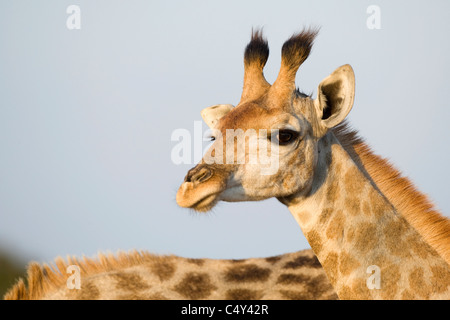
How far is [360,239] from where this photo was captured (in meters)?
7.56

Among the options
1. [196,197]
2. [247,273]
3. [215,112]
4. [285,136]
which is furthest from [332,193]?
[247,273]

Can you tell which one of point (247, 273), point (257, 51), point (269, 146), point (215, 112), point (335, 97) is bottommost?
point (247, 273)

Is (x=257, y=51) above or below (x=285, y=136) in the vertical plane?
above

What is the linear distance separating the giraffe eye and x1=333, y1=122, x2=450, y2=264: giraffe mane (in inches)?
47.7

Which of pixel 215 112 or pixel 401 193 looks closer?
pixel 401 193

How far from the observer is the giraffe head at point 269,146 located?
7.46m

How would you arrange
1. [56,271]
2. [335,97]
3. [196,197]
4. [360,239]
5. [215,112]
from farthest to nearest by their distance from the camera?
[56,271]
[215,112]
[335,97]
[360,239]
[196,197]

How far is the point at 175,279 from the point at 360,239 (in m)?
4.03

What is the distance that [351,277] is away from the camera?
7418mm

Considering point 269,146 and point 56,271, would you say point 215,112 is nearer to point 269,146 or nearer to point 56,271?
point 269,146

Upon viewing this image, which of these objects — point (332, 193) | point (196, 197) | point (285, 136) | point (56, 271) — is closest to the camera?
point (196, 197)

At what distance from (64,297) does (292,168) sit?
4.45 metres
